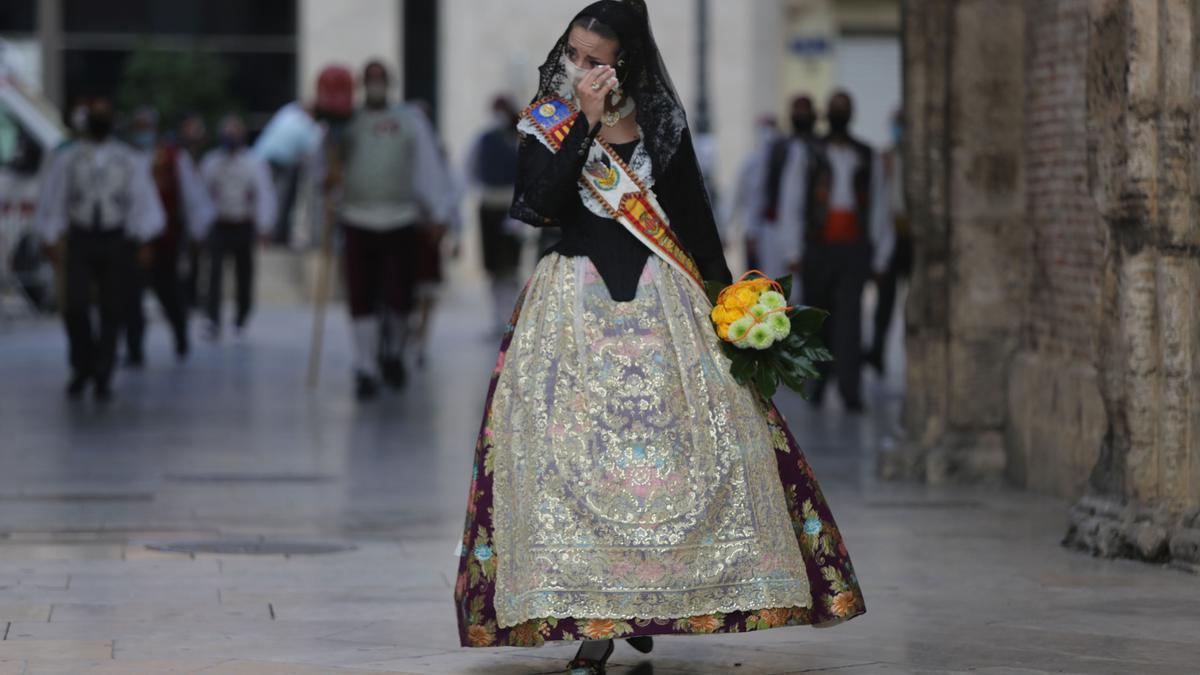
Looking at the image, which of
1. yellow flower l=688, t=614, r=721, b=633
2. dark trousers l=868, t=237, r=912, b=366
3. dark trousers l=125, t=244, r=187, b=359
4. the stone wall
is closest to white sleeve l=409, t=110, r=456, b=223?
dark trousers l=868, t=237, r=912, b=366

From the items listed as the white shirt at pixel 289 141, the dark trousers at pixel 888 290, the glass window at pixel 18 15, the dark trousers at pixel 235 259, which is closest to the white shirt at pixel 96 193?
the dark trousers at pixel 888 290

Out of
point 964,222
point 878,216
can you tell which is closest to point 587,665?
point 964,222

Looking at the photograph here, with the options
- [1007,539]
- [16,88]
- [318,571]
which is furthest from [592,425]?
[16,88]

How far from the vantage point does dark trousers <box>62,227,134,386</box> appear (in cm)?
1664

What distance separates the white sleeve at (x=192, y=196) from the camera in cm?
2066

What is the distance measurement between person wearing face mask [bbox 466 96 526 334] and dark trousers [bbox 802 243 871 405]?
21.0ft

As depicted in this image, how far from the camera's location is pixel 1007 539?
9.91 metres

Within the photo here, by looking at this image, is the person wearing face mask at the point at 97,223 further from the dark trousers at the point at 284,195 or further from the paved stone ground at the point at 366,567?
the dark trousers at the point at 284,195

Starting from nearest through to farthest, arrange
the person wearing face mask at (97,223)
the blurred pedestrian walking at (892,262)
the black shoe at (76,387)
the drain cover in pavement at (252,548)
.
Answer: the drain cover in pavement at (252,548) → the person wearing face mask at (97,223) → the black shoe at (76,387) → the blurred pedestrian walking at (892,262)

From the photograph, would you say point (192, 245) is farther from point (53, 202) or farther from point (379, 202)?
point (53, 202)

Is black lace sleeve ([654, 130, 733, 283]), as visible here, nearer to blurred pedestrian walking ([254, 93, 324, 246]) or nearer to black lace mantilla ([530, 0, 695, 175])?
black lace mantilla ([530, 0, 695, 175])

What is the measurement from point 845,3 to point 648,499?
103 feet

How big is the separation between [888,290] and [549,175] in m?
11.9

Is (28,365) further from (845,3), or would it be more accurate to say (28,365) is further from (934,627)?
(845,3)
